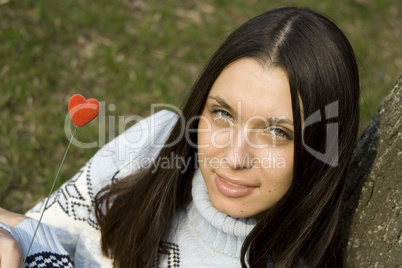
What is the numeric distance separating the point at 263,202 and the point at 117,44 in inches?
124

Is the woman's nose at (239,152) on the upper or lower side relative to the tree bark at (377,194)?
upper

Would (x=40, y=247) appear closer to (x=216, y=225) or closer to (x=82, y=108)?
(x=82, y=108)

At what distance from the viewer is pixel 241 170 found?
226 cm

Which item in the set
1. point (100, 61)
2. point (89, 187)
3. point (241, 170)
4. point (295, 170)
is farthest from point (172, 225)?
point (100, 61)

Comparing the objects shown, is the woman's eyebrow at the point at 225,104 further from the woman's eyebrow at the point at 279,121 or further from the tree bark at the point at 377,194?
the tree bark at the point at 377,194

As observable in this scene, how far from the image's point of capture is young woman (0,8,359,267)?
2.19 m

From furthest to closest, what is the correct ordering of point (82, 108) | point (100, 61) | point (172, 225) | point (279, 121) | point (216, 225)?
Result: point (100, 61) < point (172, 225) < point (216, 225) < point (279, 121) < point (82, 108)

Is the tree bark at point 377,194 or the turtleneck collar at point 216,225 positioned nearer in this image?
the tree bark at point 377,194

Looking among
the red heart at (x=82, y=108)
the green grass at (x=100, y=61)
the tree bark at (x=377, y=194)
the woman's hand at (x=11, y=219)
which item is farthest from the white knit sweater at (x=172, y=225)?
the green grass at (x=100, y=61)

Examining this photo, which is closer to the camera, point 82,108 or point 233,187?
point 82,108

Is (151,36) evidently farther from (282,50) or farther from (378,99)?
(282,50)

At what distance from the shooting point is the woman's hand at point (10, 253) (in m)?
1.94

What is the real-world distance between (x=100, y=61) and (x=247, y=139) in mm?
2972

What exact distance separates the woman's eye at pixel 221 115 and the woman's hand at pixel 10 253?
0.96 meters
